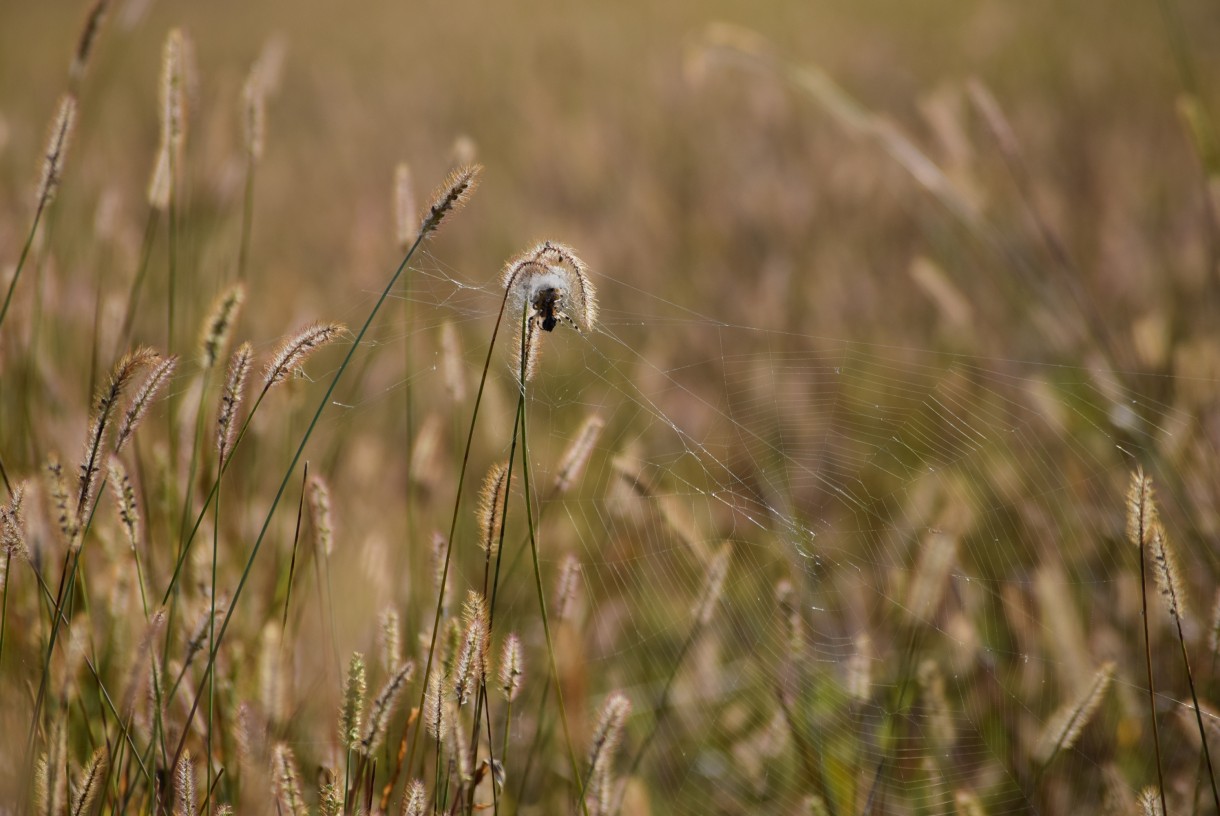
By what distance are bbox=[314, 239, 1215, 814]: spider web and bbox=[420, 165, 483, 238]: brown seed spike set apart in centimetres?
33

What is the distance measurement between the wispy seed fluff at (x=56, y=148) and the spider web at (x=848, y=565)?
0.48m

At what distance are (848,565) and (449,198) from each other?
137 centimetres

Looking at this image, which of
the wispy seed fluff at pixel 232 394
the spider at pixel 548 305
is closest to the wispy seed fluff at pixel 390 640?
the wispy seed fluff at pixel 232 394

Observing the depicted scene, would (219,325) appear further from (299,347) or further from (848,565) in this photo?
(848,565)

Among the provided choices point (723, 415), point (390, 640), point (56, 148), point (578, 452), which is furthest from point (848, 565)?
point (56, 148)

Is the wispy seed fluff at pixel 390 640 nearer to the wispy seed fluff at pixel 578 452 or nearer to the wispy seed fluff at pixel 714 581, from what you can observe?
the wispy seed fluff at pixel 578 452

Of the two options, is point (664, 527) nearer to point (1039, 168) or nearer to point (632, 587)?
point (632, 587)

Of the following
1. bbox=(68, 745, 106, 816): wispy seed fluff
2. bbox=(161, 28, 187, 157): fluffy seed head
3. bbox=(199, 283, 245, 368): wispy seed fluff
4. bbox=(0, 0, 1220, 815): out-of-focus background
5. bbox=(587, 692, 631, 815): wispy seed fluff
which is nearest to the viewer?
bbox=(68, 745, 106, 816): wispy seed fluff

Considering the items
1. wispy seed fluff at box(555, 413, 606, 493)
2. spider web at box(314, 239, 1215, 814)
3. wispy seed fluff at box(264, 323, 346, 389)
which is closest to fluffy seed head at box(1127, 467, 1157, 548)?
spider web at box(314, 239, 1215, 814)

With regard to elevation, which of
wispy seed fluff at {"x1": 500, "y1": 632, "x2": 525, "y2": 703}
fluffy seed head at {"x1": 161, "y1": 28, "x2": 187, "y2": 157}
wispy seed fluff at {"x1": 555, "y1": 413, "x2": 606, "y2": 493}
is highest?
fluffy seed head at {"x1": 161, "y1": 28, "x2": 187, "y2": 157}

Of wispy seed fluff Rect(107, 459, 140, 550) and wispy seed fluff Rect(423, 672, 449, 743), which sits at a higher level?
wispy seed fluff Rect(107, 459, 140, 550)

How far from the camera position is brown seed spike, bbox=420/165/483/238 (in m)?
0.96

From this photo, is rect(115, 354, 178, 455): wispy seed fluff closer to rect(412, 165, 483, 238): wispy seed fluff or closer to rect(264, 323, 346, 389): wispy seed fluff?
rect(264, 323, 346, 389): wispy seed fluff

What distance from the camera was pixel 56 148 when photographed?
46.3 inches
